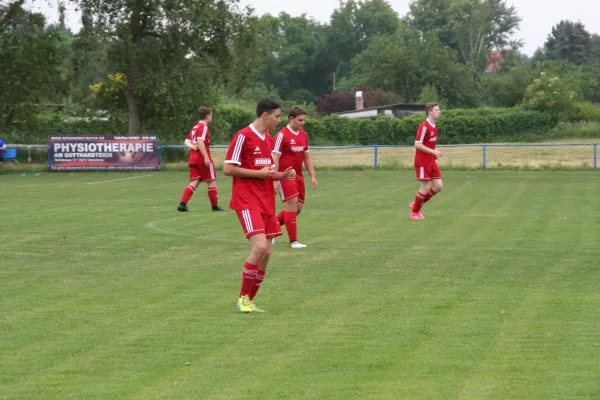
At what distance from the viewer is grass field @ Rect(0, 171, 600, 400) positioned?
653 cm

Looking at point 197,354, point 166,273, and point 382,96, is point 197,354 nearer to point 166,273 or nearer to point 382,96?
point 166,273

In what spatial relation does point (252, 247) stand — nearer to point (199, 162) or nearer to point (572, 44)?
point (199, 162)

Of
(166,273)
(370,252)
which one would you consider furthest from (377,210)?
(166,273)

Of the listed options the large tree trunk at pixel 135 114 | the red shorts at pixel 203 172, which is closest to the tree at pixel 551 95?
the large tree trunk at pixel 135 114

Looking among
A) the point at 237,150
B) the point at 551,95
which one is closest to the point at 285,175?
the point at 237,150

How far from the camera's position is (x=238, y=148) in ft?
29.3

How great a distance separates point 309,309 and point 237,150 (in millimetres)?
1608

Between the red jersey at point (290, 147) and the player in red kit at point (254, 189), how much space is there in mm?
5022

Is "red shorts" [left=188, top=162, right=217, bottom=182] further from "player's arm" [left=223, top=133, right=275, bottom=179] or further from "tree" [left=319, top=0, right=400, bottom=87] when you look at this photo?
"tree" [left=319, top=0, right=400, bottom=87]

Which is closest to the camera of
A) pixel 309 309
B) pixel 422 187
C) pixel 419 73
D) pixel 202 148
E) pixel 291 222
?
pixel 309 309

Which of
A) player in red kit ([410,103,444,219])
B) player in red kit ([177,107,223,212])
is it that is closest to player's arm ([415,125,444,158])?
player in red kit ([410,103,444,219])

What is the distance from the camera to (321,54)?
400ft

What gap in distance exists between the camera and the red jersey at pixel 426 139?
1803cm

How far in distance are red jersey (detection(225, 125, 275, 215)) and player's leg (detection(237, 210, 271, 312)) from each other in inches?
3.2
